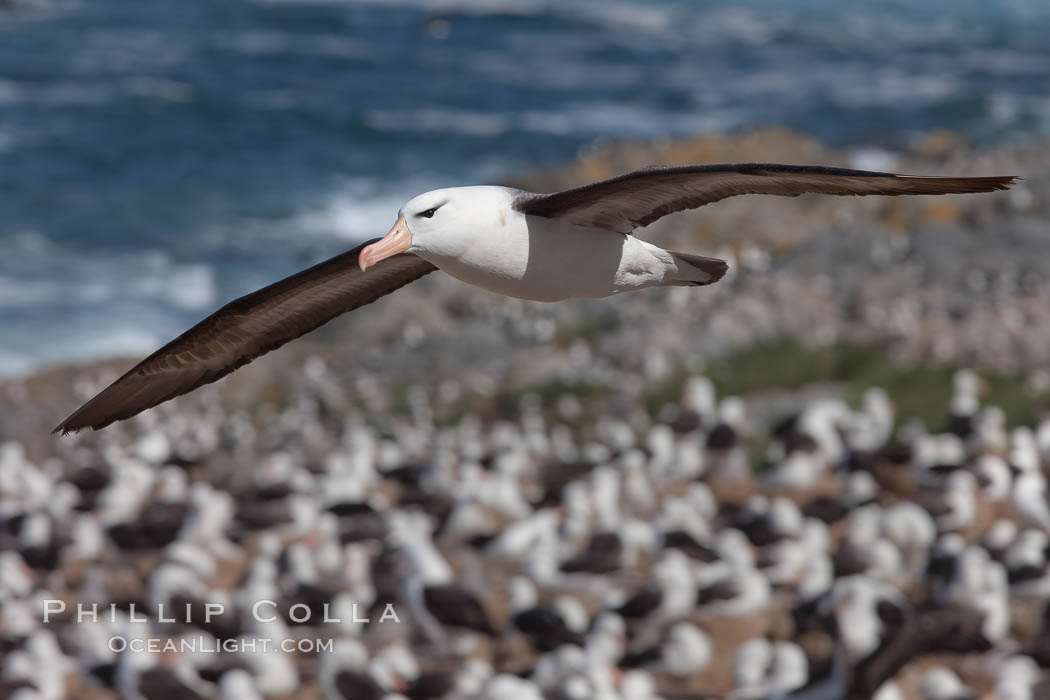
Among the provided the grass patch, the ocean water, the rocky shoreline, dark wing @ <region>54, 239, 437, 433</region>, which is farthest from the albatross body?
the ocean water

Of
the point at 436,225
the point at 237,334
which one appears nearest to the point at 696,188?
the point at 436,225

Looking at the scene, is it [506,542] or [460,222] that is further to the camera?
[506,542]

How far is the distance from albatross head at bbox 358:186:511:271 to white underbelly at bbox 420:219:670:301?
53 millimetres

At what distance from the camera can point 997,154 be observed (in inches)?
1030

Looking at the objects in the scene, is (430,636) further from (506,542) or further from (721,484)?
(721,484)

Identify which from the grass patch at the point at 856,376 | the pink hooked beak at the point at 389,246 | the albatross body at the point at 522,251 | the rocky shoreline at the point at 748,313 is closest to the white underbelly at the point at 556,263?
the albatross body at the point at 522,251

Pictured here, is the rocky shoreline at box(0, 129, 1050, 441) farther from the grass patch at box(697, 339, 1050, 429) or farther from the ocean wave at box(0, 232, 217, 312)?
the ocean wave at box(0, 232, 217, 312)

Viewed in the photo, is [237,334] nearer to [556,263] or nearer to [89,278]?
[556,263]

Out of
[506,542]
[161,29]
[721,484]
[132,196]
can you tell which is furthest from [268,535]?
[161,29]

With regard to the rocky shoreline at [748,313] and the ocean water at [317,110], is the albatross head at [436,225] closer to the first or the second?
the rocky shoreline at [748,313]

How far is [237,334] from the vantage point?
18.3 feet

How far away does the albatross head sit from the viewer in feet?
13.7

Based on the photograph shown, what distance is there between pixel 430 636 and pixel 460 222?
5924 mm

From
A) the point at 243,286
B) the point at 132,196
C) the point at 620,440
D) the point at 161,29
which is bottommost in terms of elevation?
the point at 620,440
